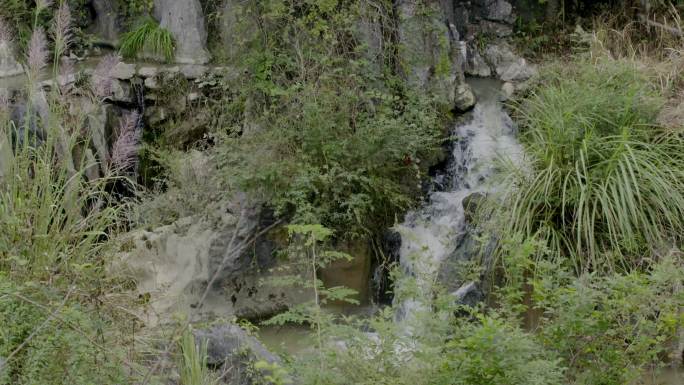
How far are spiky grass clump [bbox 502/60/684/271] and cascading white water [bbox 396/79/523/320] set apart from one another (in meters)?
0.42

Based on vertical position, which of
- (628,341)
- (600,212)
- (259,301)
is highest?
(600,212)

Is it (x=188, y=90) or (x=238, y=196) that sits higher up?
(x=188, y=90)

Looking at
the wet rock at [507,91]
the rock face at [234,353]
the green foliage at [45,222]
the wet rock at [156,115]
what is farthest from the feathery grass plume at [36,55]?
the wet rock at [507,91]

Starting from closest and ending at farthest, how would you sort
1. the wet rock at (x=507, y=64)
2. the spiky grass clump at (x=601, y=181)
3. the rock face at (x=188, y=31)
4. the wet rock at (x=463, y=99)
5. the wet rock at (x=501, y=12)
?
the spiky grass clump at (x=601, y=181), the wet rock at (x=463, y=99), the wet rock at (x=507, y=64), the rock face at (x=188, y=31), the wet rock at (x=501, y=12)

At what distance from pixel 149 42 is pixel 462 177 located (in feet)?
12.0

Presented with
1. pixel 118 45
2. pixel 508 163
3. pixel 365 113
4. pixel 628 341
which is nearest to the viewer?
pixel 628 341

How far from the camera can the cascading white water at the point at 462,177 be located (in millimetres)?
5254

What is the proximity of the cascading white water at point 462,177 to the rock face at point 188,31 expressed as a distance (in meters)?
2.90

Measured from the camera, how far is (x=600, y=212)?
4.73 m

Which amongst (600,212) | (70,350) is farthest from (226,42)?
(70,350)

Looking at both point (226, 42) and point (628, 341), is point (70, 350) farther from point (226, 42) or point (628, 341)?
point (226, 42)

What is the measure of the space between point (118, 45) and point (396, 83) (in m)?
3.38

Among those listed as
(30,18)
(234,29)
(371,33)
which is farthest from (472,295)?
(30,18)

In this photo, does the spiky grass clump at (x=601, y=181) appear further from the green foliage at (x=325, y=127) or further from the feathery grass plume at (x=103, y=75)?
the feathery grass plume at (x=103, y=75)
